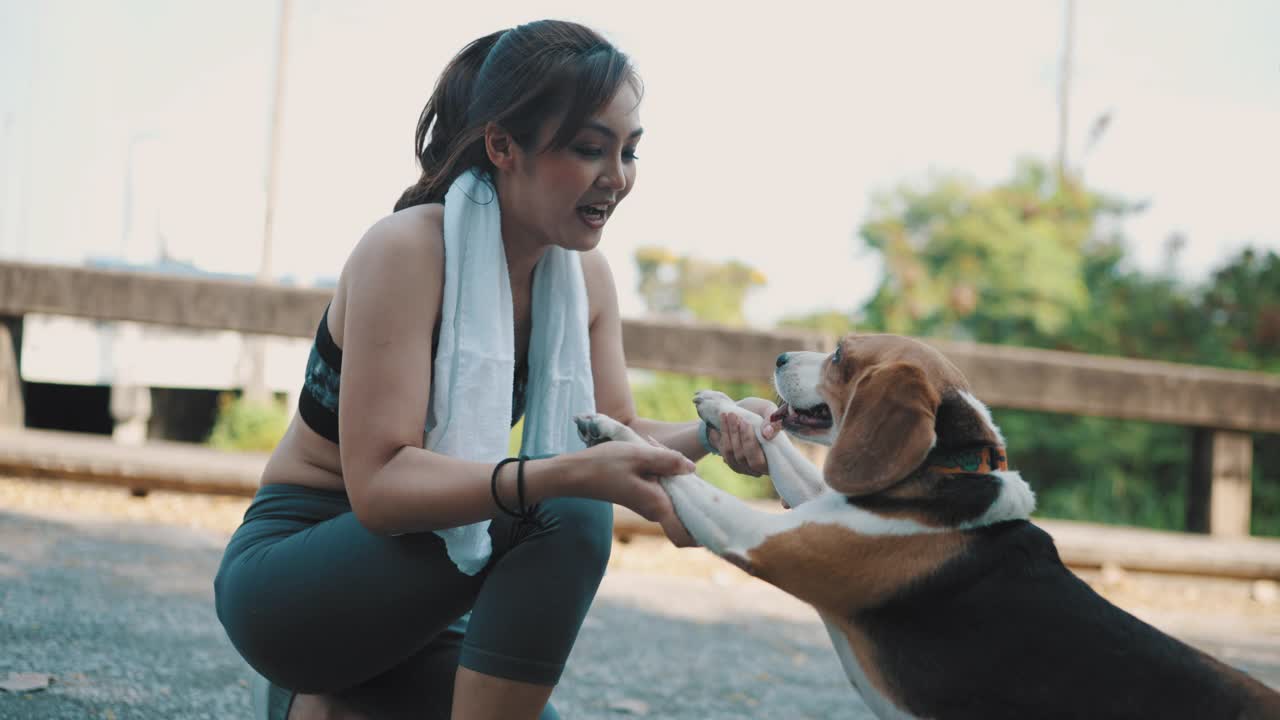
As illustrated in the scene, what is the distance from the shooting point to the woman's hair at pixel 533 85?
2062 mm

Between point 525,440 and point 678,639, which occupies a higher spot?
point 525,440

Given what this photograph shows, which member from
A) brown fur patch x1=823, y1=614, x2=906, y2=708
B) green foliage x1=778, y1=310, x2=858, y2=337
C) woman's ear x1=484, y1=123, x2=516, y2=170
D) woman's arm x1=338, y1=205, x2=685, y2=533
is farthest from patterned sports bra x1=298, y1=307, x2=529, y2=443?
green foliage x1=778, y1=310, x2=858, y2=337

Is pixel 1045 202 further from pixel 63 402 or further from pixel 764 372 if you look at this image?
pixel 63 402

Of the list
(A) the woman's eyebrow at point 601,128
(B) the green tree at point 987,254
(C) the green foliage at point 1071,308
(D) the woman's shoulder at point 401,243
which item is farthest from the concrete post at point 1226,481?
(B) the green tree at point 987,254

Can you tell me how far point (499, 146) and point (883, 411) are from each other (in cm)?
96

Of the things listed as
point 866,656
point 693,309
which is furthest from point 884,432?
point 693,309

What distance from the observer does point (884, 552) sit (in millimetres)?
1989

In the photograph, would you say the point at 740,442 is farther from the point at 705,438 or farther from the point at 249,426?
the point at 249,426

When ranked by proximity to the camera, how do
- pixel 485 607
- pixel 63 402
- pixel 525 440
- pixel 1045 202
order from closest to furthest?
1. pixel 485 607
2. pixel 525 440
3. pixel 63 402
4. pixel 1045 202

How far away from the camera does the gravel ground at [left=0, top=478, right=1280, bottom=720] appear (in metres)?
2.85

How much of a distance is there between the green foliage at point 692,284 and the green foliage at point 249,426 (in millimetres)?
13017

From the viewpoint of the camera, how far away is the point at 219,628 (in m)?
3.44

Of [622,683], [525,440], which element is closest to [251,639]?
[525,440]

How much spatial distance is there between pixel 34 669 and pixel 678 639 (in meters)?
2.09
